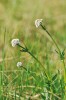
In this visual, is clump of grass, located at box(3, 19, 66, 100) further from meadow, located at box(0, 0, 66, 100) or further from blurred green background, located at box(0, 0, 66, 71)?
blurred green background, located at box(0, 0, 66, 71)

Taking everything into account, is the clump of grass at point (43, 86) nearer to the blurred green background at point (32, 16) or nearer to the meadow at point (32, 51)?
the meadow at point (32, 51)

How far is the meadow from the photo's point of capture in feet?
8.86

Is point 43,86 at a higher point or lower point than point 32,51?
lower

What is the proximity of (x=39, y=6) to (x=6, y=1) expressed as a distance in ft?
1.45

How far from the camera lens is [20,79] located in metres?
2.85

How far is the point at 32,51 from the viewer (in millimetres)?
3598

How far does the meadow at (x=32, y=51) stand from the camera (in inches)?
106

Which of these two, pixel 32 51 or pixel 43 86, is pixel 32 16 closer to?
pixel 32 51

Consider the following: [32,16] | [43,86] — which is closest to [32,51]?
[43,86]

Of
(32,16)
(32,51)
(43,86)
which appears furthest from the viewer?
(32,16)

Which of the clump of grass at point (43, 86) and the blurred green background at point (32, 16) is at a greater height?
the blurred green background at point (32, 16)

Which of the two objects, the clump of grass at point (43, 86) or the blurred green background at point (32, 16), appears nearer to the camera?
the clump of grass at point (43, 86)

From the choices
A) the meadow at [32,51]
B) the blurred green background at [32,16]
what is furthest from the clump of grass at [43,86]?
the blurred green background at [32,16]

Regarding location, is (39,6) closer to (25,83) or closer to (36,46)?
(36,46)
